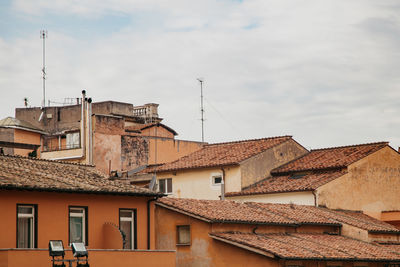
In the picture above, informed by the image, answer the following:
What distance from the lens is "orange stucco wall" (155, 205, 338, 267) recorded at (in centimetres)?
3164

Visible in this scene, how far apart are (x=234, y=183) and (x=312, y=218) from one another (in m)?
9.36

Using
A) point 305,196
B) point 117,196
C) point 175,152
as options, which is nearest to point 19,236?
point 117,196

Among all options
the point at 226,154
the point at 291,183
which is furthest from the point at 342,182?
the point at 226,154

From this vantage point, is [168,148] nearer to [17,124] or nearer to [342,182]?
[17,124]

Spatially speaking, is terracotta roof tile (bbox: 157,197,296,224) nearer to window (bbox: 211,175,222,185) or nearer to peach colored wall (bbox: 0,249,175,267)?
peach colored wall (bbox: 0,249,175,267)

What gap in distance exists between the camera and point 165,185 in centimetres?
4931

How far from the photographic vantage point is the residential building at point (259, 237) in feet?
104

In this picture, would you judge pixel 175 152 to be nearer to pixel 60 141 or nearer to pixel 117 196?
pixel 60 141

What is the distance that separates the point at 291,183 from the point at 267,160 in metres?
3.70

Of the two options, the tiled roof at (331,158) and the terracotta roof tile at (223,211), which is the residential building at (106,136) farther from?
the terracotta roof tile at (223,211)

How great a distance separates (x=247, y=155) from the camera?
156ft

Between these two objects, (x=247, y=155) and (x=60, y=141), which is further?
(x=60, y=141)

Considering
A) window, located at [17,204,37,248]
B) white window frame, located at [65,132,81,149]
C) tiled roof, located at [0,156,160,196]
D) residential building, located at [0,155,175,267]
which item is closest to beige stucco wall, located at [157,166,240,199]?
white window frame, located at [65,132,81,149]

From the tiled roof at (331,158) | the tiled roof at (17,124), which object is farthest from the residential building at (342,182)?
the tiled roof at (17,124)
